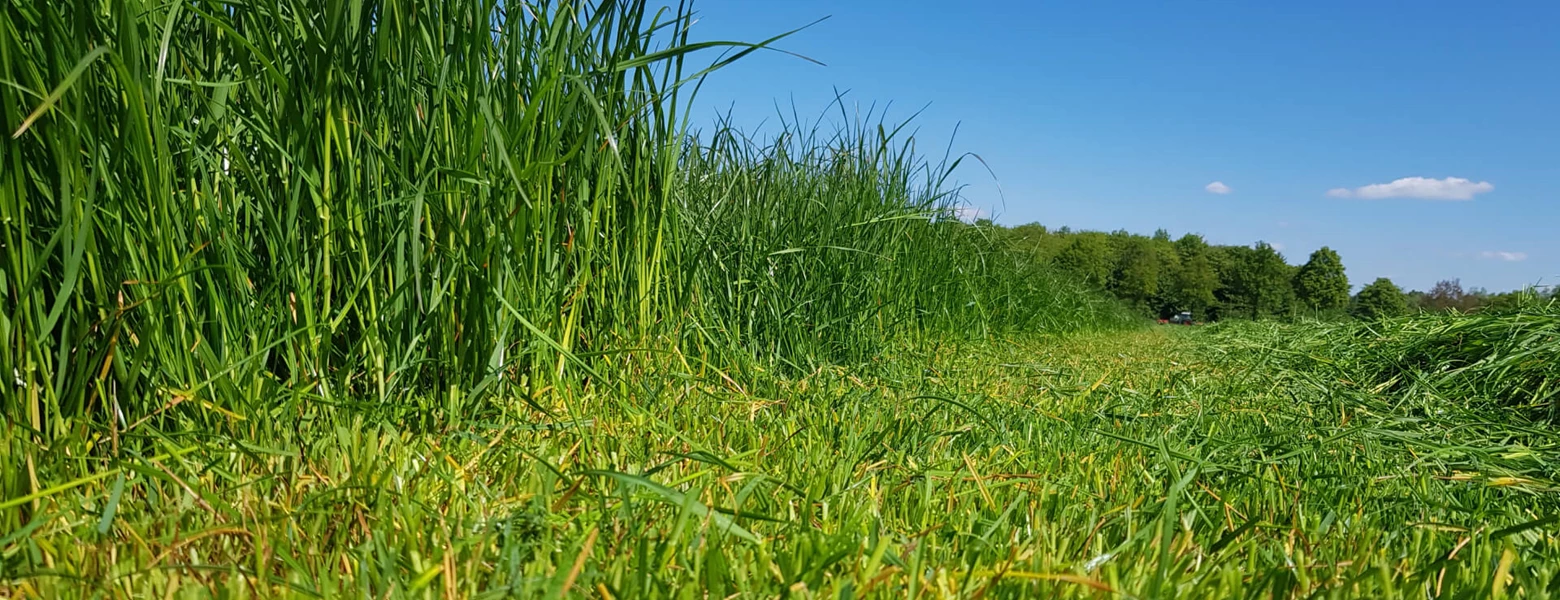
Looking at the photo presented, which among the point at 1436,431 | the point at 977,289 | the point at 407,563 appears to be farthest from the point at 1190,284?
the point at 407,563

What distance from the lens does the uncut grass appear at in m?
0.80

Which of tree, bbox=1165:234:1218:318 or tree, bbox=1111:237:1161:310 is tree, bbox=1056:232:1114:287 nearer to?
tree, bbox=1111:237:1161:310

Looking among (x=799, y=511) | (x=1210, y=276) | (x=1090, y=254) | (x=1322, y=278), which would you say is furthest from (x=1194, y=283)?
(x=799, y=511)

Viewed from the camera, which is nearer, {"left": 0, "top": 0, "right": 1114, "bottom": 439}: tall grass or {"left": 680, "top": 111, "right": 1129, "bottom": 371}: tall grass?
{"left": 0, "top": 0, "right": 1114, "bottom": 439}: tall grass

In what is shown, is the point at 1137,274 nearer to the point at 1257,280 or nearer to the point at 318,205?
the point at 1257,280

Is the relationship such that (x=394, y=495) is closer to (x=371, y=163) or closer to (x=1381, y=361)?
(x=371, y=163)

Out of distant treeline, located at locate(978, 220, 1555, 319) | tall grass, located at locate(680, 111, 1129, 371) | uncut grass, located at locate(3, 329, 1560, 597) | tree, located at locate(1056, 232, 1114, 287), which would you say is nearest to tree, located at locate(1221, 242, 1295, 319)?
distant treeline, located at locate(978, 220, 1555, 319)

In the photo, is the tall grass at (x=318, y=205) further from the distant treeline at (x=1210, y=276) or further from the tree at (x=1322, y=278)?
the tree at (x=1322, y=278)

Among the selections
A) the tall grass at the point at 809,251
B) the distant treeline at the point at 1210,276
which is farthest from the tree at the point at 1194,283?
the tall grass at the point at 809,251

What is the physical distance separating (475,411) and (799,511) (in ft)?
1.84

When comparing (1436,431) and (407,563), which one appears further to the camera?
(1436,431)

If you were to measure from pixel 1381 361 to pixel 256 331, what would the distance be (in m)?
3.51

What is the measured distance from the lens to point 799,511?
3.43 ft

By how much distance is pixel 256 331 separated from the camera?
3.81 feet
